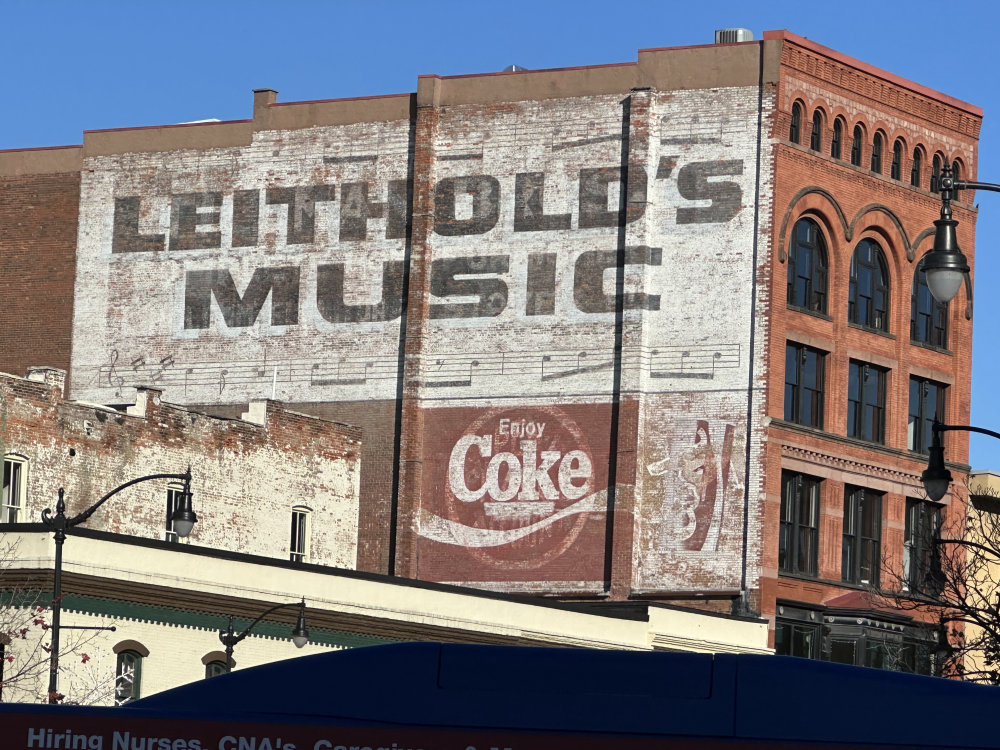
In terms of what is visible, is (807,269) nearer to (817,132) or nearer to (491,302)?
(817,132)

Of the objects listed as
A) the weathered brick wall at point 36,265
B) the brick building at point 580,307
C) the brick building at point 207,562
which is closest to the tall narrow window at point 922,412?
the brick building at point 580,307

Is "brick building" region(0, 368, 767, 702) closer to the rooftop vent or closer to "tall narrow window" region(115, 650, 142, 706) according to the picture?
"tall narrow window" region(115, 650, 142, 706)

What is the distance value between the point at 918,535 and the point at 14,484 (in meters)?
26.3

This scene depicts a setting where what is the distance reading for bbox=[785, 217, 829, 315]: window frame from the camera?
180 feet

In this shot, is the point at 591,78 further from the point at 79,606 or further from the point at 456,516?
the point at 79,606

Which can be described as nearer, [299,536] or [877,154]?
[299,536]

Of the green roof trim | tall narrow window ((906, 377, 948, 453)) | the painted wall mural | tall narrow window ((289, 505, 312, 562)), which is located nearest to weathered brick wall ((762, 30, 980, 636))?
tall narrow window ((906, 377, 948, 453))

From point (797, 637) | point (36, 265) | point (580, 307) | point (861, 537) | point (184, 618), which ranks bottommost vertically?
point (797, 637)

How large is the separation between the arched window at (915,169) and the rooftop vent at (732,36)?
21.3 feet

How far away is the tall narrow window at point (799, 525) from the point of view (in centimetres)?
5444

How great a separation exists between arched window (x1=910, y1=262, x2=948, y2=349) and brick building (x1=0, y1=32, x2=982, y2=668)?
93 mm

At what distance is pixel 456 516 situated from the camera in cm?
5547

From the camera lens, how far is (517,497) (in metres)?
55.1

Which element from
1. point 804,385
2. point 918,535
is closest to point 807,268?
point 804,385
